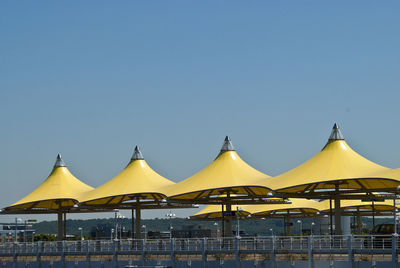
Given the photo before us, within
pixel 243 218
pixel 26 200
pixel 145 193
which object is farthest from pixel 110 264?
pixel 243 218

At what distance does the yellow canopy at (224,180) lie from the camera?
195ft

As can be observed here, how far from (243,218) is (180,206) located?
23086 mm

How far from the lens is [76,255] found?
59.7 m

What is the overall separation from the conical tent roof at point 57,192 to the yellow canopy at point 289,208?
76.7 ft

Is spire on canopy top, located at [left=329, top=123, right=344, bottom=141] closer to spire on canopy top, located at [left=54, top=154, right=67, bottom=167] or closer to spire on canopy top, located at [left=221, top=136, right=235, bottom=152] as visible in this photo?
spire on canopy top, located at [left=221, top=136, right=235, bottom=152]

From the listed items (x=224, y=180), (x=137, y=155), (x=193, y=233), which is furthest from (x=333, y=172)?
(x=193, y=233)

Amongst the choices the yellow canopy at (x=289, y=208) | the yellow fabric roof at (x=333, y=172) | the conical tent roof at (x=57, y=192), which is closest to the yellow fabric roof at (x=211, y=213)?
the yellow canopy at (x=289, y=208)

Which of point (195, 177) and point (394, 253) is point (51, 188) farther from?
point (394, 253)

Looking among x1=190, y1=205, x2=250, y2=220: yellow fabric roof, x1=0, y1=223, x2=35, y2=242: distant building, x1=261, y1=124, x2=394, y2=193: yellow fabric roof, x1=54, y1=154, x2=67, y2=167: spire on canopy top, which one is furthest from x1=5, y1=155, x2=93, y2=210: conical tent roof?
x1=0, y1=223, x2=35, y2=242: distant building

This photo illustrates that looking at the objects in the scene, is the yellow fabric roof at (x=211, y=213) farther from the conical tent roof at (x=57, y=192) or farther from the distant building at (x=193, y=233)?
the conical tent roof at (x=57, y=192)

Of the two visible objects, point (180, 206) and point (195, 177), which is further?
point (180, 206)

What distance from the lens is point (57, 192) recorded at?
7319cm

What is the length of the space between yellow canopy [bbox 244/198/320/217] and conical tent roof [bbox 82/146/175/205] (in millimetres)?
21307

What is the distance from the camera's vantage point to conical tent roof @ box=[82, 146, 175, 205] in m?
65.6
